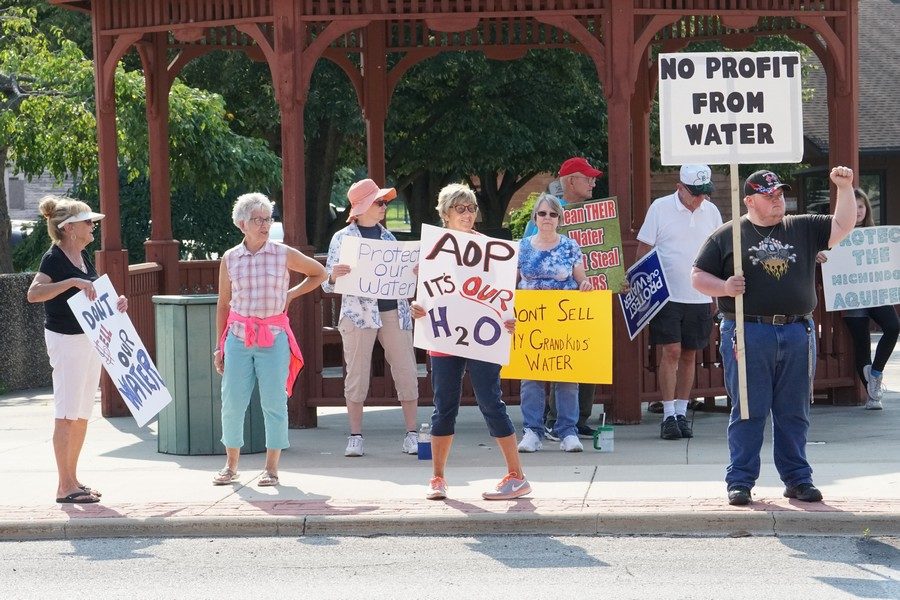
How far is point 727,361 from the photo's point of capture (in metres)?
8.08

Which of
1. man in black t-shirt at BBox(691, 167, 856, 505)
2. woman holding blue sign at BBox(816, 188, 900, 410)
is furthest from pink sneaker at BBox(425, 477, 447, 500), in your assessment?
woman holding blue sign at BBox(816, 188, 900, 410)

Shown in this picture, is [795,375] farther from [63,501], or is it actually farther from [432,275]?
[63,501]

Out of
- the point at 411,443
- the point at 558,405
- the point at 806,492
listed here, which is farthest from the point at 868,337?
the point at 806,492

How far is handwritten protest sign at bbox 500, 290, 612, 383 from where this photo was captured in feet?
32.4

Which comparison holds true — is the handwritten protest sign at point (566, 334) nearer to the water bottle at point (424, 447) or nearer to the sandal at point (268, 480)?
the water bottle at point (424, 447)

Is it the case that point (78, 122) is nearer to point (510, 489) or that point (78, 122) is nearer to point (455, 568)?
point (510, 489)

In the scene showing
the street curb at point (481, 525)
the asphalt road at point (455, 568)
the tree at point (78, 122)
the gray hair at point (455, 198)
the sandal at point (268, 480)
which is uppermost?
the tree at point (78, 122)

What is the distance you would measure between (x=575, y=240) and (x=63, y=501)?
409 cm

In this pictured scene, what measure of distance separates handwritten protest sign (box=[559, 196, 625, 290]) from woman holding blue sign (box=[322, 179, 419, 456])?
1.44 m

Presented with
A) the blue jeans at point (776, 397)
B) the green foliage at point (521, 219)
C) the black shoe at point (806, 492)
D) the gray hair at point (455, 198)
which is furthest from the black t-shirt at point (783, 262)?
the green foliage at point (521, 219)

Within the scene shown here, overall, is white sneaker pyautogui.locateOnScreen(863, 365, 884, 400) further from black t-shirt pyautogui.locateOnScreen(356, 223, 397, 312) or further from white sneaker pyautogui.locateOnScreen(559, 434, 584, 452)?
black t-shirt pyautogui.locateOnScreen(356, 223, 397, 312)

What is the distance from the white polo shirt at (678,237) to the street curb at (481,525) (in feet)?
10.5

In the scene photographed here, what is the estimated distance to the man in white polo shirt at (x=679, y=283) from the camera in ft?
34.9

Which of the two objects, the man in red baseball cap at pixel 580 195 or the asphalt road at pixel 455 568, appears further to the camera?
the man in red baseball cap at pixel 580 195
